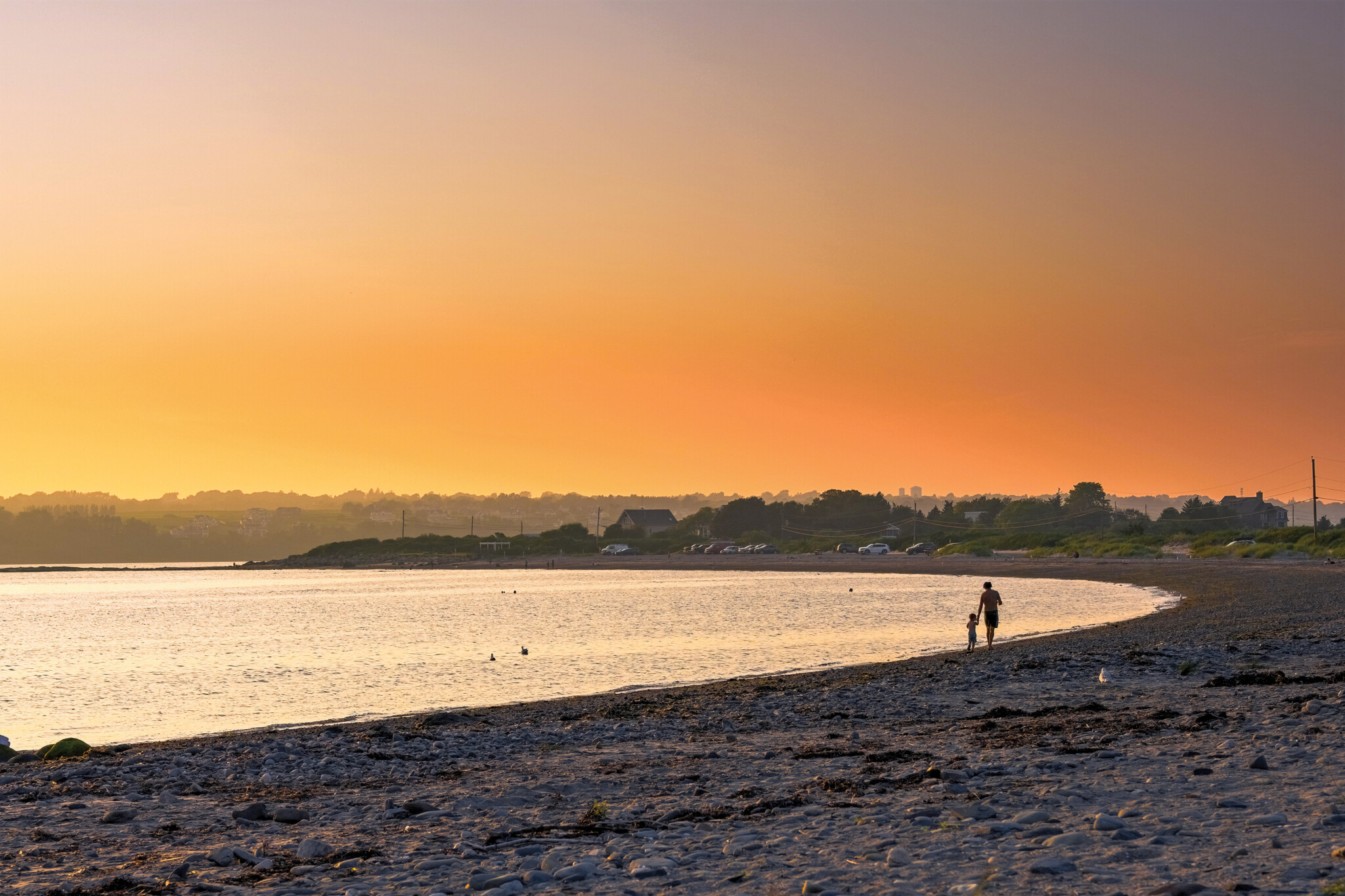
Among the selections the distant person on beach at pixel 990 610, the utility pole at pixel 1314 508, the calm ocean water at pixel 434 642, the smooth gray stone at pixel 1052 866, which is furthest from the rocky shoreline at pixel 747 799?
the utility pole at pixel 1314 508

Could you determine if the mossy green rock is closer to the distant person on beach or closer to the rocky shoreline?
the rocky shoreline

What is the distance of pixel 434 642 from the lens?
50.9 m

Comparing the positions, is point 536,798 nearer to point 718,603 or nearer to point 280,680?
point 280,680

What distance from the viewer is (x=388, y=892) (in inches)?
357

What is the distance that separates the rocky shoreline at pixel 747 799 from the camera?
350 inches

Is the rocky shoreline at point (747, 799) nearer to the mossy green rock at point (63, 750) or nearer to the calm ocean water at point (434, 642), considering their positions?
the mossy green rock at point (63, 750)

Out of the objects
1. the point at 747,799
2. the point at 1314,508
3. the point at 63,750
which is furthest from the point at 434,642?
the point at 1314,508

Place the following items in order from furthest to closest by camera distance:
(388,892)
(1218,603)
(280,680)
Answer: (1218,603) → (280,680) → (388,892)

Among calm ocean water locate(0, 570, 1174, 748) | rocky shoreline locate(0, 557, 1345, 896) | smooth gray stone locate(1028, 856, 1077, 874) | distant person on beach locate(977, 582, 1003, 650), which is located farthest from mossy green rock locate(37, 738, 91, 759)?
distant person on beach locate(977, 582, 1003, 650)

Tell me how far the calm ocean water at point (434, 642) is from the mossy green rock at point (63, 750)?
19.1 feet

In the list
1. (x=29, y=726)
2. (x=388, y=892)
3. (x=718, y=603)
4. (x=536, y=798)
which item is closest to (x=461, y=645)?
(x=29, y=726)

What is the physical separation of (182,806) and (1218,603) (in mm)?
53657

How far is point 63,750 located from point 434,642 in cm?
3208

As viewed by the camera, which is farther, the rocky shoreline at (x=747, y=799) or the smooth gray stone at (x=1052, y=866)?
the rocky shoreline at (x=747, y=799)
